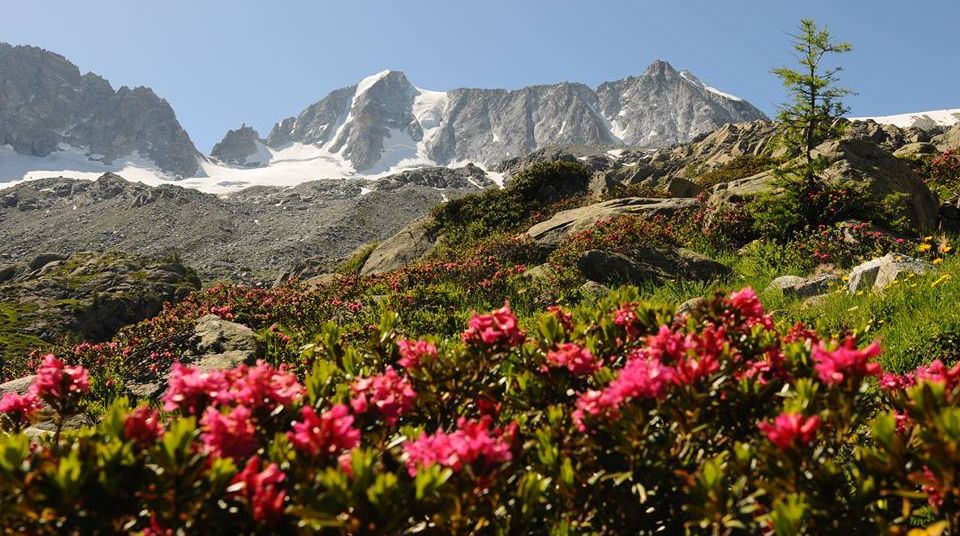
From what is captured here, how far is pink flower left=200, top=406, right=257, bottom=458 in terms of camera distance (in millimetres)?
2135

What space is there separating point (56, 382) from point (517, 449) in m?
2.52

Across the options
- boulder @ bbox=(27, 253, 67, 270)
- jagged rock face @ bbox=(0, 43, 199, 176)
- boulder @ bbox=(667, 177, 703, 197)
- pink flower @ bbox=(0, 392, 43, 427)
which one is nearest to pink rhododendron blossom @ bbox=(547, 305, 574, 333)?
pink flower @ bbox=(0, 392, 43, 427)

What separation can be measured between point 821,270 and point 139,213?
3055 inches

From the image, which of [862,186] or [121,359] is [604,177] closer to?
[862,186]

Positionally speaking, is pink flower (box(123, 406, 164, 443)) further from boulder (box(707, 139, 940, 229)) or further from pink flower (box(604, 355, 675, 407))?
boulder (box(707, 139, 940, 229))

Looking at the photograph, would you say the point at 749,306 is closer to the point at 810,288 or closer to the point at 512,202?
the point at 810,288

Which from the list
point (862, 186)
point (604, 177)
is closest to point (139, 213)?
point (604, 177)

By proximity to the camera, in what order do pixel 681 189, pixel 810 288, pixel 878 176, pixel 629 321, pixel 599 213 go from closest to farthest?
pixel 629 321 < pixel 810 288 < pixel 878 176 < pixel 599 213 < pixel 681 189

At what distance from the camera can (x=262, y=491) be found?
76.6 inches

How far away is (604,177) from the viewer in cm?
2478

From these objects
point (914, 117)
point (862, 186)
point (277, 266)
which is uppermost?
point (914, 117)

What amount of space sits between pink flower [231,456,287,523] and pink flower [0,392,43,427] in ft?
6.25

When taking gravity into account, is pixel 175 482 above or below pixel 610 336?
A: below

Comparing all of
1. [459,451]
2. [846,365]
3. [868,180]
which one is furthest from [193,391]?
[868,180]
